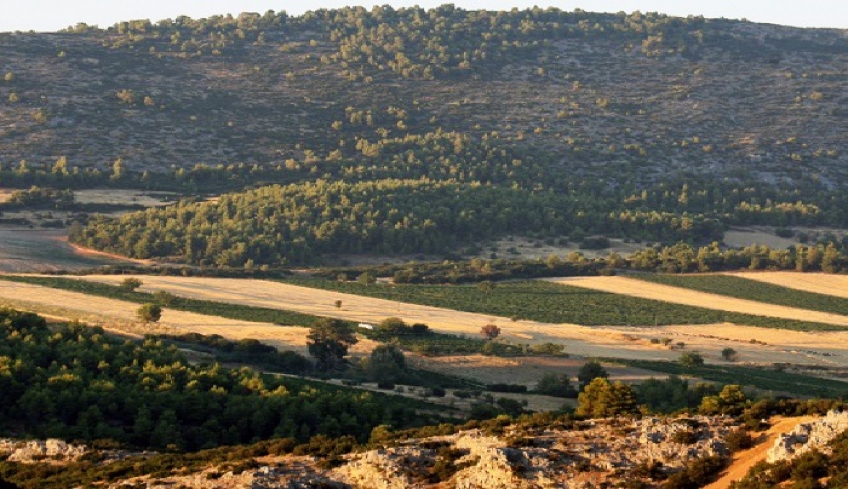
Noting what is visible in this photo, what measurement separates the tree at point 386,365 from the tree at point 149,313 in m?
21.1

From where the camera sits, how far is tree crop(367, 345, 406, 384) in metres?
106

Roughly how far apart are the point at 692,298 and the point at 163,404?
86722 mm

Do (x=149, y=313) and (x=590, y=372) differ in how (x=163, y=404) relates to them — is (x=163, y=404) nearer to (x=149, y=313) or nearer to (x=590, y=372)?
(x=590, y=372)

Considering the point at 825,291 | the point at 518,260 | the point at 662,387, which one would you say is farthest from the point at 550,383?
the point at 518,260

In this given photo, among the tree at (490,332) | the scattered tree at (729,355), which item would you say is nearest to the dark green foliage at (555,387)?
the scattered tree at (729,355)

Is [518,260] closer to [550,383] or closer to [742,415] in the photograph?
[550,383]

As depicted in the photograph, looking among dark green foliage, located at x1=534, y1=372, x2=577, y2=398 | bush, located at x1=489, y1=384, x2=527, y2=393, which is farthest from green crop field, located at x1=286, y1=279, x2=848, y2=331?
dark green foliage, located at x1=534, y1=372, x2=577, y2=398

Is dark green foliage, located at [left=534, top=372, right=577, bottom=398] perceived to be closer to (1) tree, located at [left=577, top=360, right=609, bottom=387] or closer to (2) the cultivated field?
(1) tree, located at [left=577, top=360, right=609, bottom=387]

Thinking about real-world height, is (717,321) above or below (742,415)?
below

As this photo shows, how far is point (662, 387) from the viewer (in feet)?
328

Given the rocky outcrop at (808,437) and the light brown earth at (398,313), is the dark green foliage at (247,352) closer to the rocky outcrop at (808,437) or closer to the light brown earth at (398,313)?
the light brown earth at (398,313)

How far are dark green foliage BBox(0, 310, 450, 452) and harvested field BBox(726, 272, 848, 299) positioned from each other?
85.5 meters

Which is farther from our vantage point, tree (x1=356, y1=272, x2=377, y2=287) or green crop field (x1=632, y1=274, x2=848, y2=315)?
tree (x1=356, y1=272, x2=377, y2=287)

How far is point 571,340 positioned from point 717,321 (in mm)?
20842
